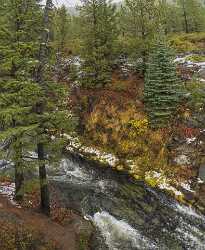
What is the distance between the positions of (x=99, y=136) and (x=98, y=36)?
8667mm

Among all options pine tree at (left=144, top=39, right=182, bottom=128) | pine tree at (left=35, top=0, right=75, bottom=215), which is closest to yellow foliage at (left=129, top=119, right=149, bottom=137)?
pine tree at (left=144, top=39, right=182, bottom=128)

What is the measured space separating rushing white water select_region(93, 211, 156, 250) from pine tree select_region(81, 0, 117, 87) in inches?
548

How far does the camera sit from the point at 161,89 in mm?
26500

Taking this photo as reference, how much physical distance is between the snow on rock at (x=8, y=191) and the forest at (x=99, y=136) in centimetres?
5

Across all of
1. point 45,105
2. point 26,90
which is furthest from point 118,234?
point 26,90

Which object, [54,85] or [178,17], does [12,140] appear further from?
[178,17]

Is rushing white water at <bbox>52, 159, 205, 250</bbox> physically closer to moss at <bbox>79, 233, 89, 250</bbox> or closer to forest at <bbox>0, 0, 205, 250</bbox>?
forest at <bbox>0, 0, 205, 250</bbox>

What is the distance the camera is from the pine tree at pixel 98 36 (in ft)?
96.5

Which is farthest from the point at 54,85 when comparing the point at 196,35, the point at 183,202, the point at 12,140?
the point at 196,35

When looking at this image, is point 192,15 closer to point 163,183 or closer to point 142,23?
point 142,23

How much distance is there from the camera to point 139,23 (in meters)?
31.1

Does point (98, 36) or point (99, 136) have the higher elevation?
point (98, 36)

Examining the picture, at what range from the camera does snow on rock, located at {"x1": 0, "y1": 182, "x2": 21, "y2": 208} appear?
731 inches

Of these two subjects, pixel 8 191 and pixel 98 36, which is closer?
pixel 8 191
